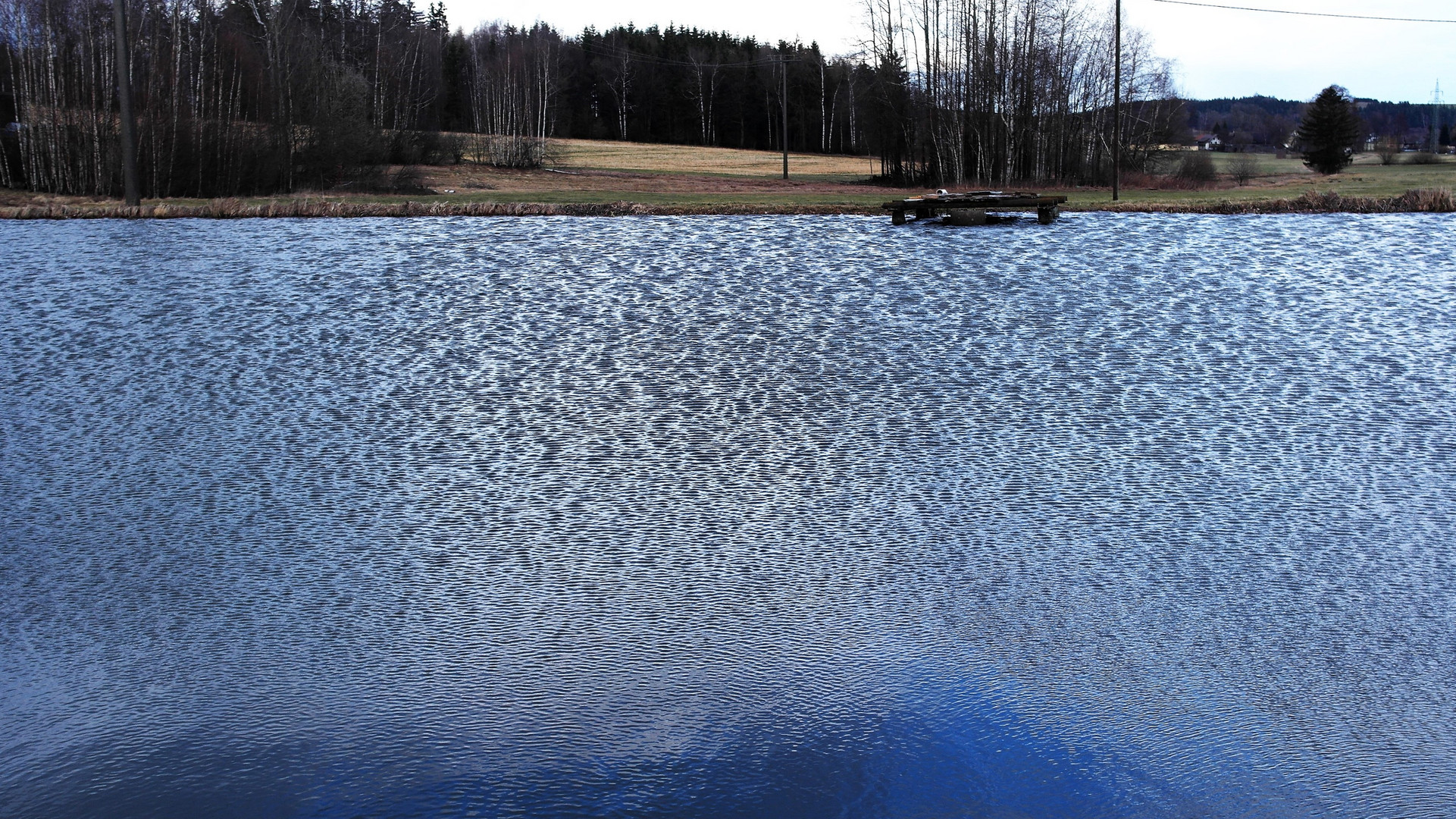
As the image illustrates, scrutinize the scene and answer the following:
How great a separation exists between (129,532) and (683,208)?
2227 centimetres

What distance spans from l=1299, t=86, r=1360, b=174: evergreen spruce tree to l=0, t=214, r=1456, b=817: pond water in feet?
200

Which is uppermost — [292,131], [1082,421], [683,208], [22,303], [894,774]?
[292,131]

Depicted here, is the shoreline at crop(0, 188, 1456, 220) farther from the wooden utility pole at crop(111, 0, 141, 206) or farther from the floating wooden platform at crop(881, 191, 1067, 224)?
the floating wooden platform at crop(881, 191, 1067, 224)

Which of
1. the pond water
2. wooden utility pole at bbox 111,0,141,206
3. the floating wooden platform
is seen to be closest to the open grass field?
wooden utility pole at bbox 111,0,141,206

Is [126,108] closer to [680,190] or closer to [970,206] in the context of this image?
[970,206]

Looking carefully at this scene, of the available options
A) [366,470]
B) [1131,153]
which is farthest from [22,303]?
[1131,153]

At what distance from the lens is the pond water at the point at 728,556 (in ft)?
16.9

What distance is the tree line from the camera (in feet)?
129

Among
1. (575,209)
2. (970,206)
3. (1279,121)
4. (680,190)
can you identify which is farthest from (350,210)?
(1279,121)

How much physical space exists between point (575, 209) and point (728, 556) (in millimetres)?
22894

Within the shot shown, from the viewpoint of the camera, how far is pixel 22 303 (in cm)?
1705

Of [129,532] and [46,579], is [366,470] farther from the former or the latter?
[46,579]

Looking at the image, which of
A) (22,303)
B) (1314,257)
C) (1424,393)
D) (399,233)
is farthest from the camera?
(399,233)

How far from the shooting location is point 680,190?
148ft
